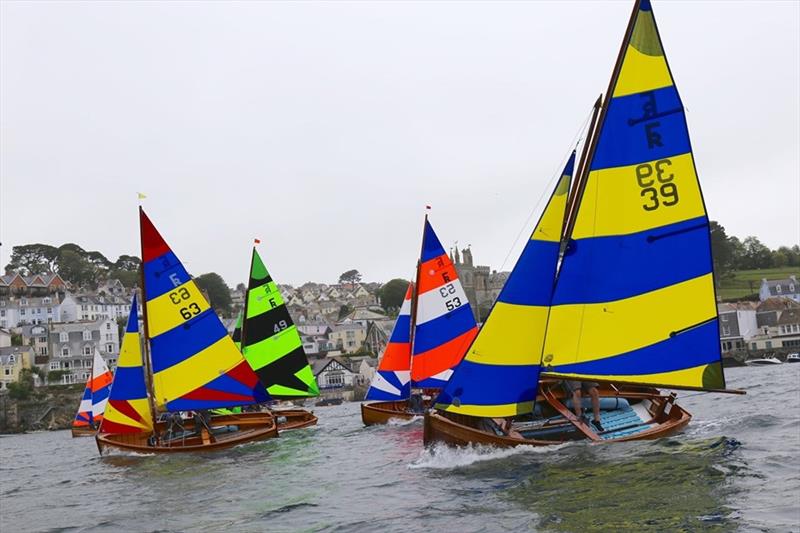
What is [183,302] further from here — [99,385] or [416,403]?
[99,385]

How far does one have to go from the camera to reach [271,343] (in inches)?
1437

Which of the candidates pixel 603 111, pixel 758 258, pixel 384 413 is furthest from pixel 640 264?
pixel 758 258

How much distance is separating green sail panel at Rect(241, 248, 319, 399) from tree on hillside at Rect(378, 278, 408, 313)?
4795 inches

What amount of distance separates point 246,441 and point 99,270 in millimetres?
163604

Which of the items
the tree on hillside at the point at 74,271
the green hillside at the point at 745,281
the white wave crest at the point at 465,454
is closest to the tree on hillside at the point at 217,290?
the tree on hillside at the point at 74,271

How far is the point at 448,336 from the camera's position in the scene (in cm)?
2909

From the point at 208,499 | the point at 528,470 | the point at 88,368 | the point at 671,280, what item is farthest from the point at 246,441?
the point at 88,368

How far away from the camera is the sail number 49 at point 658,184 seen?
14.6 m

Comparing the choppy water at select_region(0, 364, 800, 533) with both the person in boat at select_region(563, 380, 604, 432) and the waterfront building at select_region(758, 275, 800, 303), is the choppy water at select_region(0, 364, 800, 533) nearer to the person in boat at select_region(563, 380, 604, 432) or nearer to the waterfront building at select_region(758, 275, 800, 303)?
the person in boat at select_region(563, 380, 604, 432)

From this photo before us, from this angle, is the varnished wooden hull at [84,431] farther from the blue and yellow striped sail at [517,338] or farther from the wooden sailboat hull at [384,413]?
the blue and yellow striped sail at [517,338]

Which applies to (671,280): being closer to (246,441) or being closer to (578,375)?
(578,375)

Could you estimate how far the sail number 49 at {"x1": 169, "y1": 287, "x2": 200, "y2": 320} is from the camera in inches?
1038

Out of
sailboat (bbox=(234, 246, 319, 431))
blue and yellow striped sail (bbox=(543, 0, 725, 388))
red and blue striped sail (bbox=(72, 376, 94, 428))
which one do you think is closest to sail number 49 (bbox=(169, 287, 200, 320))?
sailboat (bbox=(234, 246, 319, 431))

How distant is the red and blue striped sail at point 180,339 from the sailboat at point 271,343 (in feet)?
29.5
